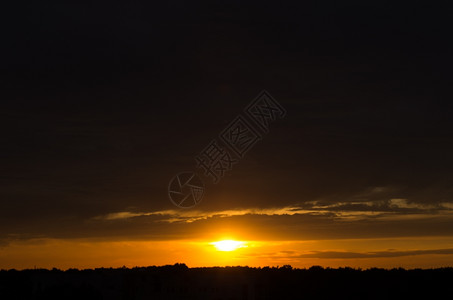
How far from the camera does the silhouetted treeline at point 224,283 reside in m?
45.6

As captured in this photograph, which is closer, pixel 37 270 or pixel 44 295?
pixel 44 295

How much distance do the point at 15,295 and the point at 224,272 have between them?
15.6m

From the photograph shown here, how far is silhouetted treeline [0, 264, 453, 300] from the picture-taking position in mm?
45594

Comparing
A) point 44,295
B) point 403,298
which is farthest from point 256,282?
point 44,295

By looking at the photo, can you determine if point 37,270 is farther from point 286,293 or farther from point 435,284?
point 435,284

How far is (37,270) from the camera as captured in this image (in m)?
50.5

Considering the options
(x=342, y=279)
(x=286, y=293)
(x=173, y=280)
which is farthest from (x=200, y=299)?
(x=342, y=279)

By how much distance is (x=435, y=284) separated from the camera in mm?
44531

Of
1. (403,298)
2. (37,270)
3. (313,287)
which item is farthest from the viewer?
(37,270)

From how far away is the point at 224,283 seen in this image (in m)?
49.1

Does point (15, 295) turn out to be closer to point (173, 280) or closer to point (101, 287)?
point (101, 287)

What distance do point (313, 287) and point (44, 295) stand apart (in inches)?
758

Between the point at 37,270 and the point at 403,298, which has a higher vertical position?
the point at 37,270

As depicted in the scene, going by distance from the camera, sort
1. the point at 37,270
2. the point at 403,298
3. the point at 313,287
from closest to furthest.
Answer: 1. the point at 403,298
2. the point at 313,287
3. the point at 37,270
